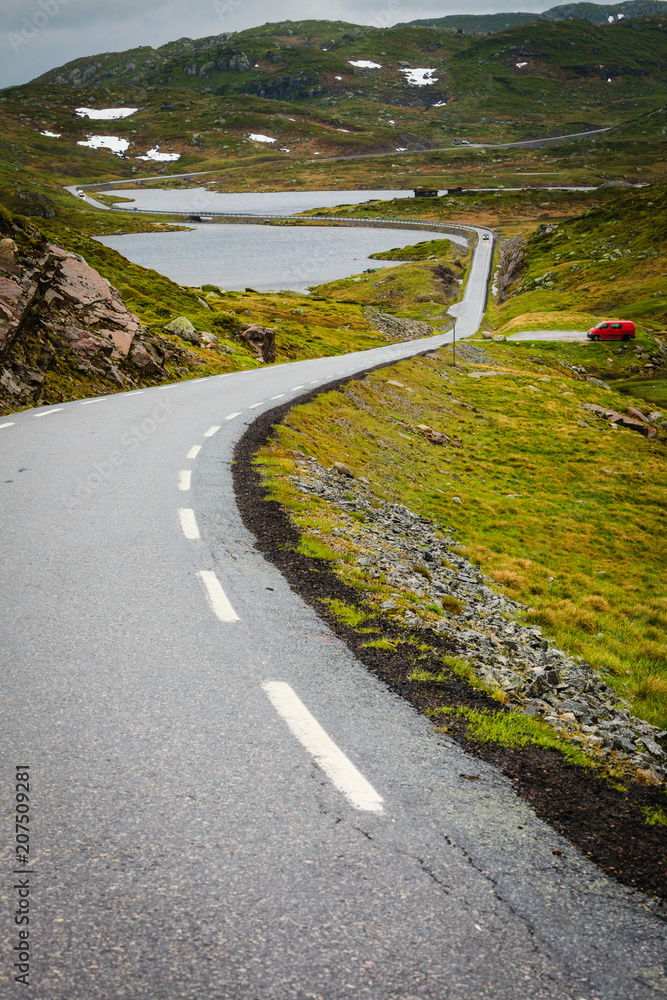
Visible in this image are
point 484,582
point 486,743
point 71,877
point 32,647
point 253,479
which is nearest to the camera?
point 71,877

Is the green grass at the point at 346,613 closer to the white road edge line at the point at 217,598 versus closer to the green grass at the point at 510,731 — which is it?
the white road edge line at the point at 217,598

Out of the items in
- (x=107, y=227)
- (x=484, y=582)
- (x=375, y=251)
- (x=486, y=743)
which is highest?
(x=107, y=227)

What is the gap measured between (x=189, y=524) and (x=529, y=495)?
20657mm

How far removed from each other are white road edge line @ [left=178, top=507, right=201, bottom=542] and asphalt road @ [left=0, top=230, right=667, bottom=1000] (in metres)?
1.93

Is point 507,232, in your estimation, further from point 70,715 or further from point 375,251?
point 70,715

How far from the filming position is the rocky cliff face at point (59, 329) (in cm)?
2180

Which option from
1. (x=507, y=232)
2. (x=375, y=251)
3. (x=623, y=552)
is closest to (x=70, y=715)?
(x=623, y=552)

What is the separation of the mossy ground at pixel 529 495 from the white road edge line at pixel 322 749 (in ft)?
10.6

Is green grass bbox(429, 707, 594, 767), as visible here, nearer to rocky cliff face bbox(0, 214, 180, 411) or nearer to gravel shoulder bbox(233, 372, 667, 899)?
gravel shoulder bbox(233, 372, 667, 899)

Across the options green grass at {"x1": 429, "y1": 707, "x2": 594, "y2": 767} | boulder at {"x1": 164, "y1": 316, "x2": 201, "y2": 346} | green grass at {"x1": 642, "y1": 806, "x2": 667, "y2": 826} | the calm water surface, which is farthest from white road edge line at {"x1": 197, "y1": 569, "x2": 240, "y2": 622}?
the calm water surface

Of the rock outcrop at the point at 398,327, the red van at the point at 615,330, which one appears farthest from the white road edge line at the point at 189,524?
the rock outcrop at the point at 398,327

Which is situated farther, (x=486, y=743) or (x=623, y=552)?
(x=623, y=552)

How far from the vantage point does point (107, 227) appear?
7111 inches

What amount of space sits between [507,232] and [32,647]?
175677 mm
